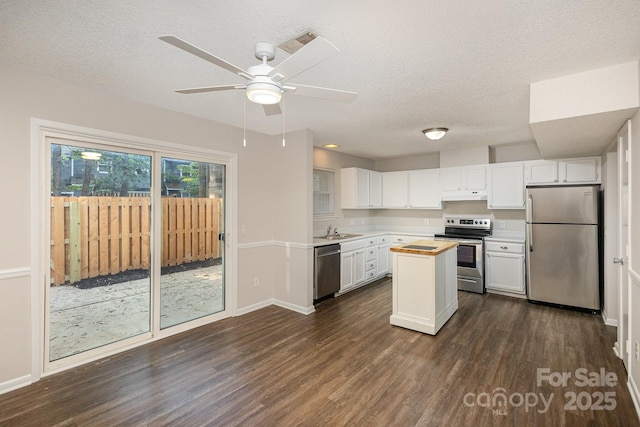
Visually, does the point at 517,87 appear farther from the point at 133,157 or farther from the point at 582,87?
the point at 133,157

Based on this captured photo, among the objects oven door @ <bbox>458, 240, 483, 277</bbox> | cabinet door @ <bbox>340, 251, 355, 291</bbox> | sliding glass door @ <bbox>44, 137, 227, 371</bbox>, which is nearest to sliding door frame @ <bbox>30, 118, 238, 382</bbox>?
sliding glass door @ <bbox>44, 137, 227, 371</bbox>

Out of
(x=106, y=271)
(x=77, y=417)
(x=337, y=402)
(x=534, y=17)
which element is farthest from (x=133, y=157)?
(x=534, y=17)

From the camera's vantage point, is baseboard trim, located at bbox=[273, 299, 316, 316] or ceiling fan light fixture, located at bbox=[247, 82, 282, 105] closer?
ceiling fan light fixture, located at bbox=[247, 82, 282, 105]

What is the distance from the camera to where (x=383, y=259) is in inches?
234

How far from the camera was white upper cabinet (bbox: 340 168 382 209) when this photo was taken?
5676 mm

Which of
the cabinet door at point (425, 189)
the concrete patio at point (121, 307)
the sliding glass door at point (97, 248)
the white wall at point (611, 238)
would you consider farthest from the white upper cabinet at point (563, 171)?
the sliding glass door at point (97, 248)

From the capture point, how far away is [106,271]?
3010 mm

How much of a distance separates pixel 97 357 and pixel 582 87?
4803 millimetres

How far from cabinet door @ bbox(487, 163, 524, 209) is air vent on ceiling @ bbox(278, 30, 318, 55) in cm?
427

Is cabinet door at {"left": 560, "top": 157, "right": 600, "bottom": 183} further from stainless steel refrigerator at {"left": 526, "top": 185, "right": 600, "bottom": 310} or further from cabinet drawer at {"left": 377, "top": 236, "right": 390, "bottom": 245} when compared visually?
cabinet drawer at {"left": 377, "top": 236, "right": 390, "bottom": 245}

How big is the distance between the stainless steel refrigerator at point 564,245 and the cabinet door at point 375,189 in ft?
8.62

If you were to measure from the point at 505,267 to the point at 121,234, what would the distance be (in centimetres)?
525

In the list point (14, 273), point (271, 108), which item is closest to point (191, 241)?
point (14, 273)

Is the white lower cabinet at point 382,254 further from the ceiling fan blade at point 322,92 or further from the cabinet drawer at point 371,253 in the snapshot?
the ceiling fan blade at point 322,92
